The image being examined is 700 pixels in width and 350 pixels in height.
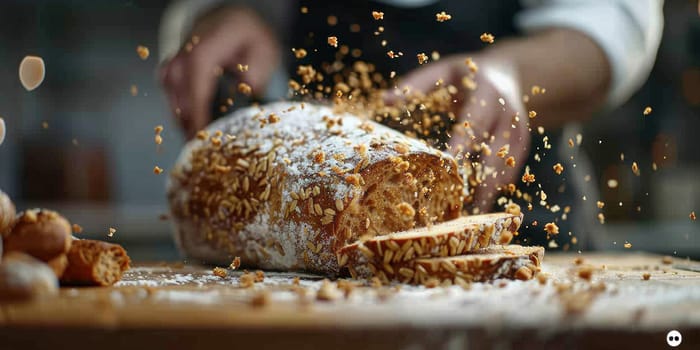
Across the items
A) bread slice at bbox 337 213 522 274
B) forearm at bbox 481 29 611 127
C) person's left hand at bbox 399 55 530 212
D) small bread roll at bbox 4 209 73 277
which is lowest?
small bread roll at bbox 4 209 73 277

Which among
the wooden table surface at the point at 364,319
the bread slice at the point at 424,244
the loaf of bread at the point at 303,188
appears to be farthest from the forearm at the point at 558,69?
the wooden table surface at the point at 364,319

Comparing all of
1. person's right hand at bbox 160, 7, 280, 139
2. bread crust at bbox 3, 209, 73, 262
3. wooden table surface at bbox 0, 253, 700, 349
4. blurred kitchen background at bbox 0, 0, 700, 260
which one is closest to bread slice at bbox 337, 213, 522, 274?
wooden table surface at bbox 0, 253, 700, 349

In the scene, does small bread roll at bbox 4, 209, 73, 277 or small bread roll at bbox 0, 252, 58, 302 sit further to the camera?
small bread roll at bbox 4, 209, 73, 277

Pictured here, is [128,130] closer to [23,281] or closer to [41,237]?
[41,237]

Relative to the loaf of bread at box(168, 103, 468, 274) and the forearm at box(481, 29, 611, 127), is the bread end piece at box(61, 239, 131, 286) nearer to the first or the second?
the loaf of bread at box(168, 103, 468, 274)

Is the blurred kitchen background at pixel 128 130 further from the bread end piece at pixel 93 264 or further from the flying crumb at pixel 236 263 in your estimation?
the bread end piece at pixel 93 264

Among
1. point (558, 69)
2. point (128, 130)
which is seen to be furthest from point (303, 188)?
point (128, 130)
